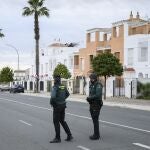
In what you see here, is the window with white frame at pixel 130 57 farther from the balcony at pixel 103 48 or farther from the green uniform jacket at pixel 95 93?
the green uniform jacket at pixel 95 93

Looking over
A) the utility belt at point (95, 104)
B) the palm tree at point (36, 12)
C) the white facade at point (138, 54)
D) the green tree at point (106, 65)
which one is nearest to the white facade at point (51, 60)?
the palm tree at point (36, 12)

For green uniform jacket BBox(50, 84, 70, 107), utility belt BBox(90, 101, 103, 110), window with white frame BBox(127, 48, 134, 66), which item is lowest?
utility belt BBox(90, 101, 103, 110)

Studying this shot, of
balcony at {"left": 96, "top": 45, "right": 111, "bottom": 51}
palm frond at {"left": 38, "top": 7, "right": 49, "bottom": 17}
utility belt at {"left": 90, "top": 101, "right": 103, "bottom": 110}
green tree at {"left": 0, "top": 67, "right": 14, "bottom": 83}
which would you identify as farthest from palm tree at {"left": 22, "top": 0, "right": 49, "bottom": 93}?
utility belt at {"left": 90, "top": 101, "right": 103, "bottom": 110}

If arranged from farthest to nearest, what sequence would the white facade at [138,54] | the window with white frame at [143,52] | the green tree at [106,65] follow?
the window with white frame at [143,52], the white facade at [138,54], the green tree at [106,65]

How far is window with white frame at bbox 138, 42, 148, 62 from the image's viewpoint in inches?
2115

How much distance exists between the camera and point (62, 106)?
41.9ft

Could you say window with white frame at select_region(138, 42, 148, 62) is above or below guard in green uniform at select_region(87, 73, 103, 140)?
above

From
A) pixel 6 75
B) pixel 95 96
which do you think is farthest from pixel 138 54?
pixel 6 75

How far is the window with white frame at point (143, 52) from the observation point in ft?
176

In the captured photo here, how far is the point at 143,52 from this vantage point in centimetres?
5447

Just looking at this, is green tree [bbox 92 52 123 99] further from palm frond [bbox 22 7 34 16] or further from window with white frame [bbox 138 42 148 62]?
palm frond [bbox 22 7 34 16]

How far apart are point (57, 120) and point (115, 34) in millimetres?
49198

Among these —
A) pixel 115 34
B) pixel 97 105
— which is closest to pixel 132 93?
pixel 115 34

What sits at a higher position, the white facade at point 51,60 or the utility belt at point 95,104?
the white facade at point 51,60
